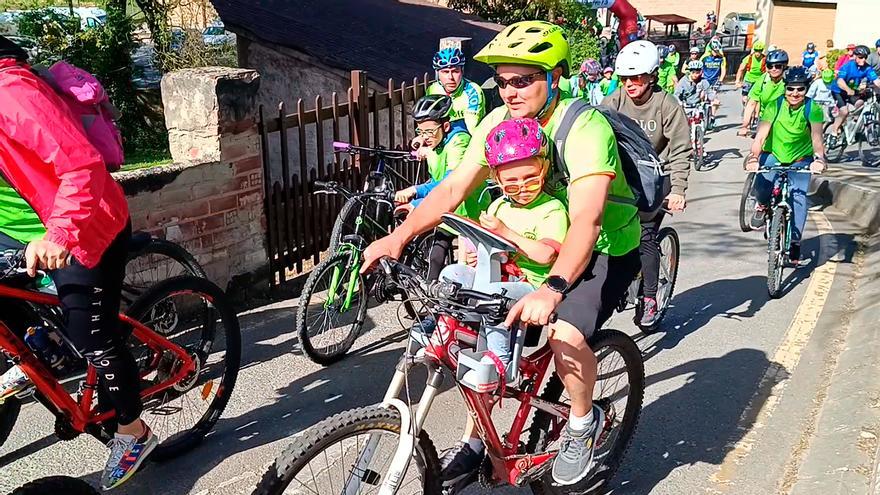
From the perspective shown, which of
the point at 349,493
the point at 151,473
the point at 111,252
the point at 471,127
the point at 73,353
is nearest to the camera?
the point at 349,493

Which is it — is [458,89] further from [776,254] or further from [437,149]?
[776,254]

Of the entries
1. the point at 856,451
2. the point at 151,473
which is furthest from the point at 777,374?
the point at 151,473

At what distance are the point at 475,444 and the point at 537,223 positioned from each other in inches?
36.2

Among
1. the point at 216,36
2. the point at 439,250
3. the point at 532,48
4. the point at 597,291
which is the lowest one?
the point at 439,250

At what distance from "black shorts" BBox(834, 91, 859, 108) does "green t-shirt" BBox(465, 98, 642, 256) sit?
583 inches

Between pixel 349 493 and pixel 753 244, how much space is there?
7104 mm

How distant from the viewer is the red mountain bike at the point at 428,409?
2490mm

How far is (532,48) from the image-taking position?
3006 mm

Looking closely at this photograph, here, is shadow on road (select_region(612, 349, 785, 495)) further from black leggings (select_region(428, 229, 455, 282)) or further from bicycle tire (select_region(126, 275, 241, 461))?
bicycle tire (select_region(126, 275, 241, 461))

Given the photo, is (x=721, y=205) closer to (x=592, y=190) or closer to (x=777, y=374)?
(x=777, y=374)

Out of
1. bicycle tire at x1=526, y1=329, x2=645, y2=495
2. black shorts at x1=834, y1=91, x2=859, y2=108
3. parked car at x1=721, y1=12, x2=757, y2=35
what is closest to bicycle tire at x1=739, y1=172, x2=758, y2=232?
bicycle tire at x1=526, y1=329, x2=645, y2=495

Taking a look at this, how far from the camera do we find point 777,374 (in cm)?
521

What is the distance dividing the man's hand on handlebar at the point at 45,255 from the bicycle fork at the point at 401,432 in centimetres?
125

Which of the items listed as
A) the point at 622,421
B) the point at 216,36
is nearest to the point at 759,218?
the point at 622,421
